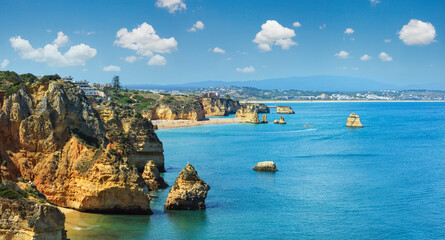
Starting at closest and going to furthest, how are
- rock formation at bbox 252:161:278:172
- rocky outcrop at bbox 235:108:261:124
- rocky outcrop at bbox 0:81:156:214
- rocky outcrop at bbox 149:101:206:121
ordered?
rocky outcrop at bbox 0:81:156:214
rock formation at bbox 252:161:278:172
rocky outcrop at bbox 149:101:206:121
rocky outcrop at bbox 235:108:261:124

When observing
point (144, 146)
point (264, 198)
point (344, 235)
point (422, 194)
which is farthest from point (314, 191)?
point (144, 146)

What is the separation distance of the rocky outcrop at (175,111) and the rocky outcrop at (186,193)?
111 meters

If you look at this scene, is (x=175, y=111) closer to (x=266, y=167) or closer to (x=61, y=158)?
(x=266, y=167)

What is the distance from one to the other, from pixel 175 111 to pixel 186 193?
119 m

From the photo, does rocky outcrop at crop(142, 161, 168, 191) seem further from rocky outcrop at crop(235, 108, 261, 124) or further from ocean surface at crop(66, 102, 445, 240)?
rocky outcrop at crop(235, 108, 261, 124)

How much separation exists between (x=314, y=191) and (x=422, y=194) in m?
10.4

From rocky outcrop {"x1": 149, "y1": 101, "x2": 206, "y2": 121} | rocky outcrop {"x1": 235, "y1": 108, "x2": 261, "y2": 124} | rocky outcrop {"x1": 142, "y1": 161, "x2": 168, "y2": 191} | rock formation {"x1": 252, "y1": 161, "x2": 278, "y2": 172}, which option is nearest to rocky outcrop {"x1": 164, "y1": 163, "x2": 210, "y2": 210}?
rocky outcrop {"x1": 142, "y1": 161, "x2": 168, "y2": 191}

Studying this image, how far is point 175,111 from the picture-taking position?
6043 inches

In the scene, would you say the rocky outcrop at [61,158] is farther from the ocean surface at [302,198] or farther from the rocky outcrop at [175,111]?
the rocky outcrop at [175,111]

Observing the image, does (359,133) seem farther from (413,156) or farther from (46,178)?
(46,178)

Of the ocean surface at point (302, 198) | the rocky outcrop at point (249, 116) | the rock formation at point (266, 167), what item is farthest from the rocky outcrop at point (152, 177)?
the rocky outcrop at point (249, 116)

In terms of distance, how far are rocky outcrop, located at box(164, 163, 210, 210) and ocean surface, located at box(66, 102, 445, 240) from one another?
76cm

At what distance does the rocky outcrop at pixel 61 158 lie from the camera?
31453mm

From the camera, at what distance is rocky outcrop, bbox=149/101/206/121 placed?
152m
